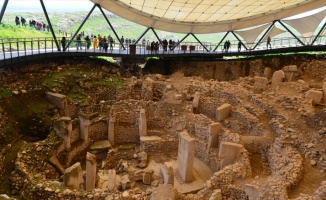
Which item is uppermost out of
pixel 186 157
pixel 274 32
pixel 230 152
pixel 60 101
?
pixel 274 32

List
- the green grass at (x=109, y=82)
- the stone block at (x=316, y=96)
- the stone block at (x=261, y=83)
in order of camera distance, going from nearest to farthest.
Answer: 1. the stone block at (x=316, y=96)
2. the stone block at (x=261, y=83)
3. the green grass at (x=109, y=82)

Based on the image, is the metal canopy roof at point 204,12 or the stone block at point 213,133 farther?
the metal canopy roof at point 204,12

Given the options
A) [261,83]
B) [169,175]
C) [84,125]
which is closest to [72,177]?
[169,175]

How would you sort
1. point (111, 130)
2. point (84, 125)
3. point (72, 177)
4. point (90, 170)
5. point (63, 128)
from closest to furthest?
point (72, 177) → point (90, 170) → point (63, 128) → point (84, 125) → point (111, 130)

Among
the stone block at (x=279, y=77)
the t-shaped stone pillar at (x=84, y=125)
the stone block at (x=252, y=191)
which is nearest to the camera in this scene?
the stone block at (x=252, y=191)

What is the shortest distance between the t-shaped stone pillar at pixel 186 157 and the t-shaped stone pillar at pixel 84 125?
564cm

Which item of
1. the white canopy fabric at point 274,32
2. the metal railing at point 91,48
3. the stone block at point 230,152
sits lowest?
the stone block at point 230,152

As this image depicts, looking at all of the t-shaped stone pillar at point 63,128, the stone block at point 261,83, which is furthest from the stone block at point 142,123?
the stone block at point 261,83

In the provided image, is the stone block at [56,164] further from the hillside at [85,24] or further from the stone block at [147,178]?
the hillside at [85,24]

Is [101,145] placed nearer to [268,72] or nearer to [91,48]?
[91,48]

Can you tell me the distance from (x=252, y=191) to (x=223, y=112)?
726 centimetres

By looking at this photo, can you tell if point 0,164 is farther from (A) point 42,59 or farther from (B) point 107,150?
(A) point 42,59

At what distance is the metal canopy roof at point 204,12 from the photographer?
82.3 ft

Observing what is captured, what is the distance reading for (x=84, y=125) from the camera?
671 inches
